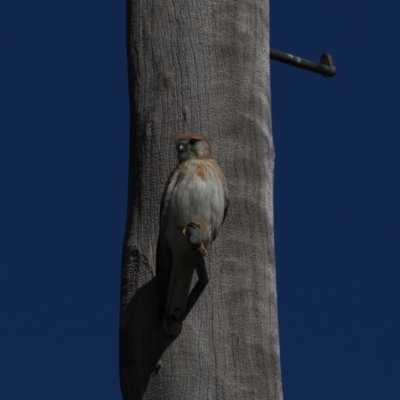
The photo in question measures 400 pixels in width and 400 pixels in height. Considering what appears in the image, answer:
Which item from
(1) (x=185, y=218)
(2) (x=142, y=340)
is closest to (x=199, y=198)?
(1) (x=185, y=218)

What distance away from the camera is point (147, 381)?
11.6ft

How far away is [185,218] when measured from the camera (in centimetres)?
372

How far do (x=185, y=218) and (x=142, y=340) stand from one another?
17.4 inches

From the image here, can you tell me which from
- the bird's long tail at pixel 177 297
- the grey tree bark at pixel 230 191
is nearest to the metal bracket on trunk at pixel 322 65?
the grey tree bark at pixel 230 191

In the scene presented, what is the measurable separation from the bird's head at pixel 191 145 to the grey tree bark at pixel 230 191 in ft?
0.20

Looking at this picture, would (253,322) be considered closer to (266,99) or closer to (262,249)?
(262,249)

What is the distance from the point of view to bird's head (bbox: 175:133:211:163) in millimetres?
3694

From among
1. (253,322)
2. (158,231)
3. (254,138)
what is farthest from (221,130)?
(253,322)

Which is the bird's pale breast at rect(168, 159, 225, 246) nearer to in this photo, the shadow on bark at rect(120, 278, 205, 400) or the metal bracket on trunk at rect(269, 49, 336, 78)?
the shadow on bark at rect(120, 278, 205, 400)

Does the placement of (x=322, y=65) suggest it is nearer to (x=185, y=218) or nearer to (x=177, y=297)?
(x=185, y=218)

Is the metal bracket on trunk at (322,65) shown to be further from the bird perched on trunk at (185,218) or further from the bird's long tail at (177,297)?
the bird's long tail at (177,297)

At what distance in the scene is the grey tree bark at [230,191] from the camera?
3.52m

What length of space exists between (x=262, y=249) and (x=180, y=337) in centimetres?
42

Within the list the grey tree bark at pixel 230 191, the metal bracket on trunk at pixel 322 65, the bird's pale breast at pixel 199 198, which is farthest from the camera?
the metal bracket on trunk at pixel 322 65
